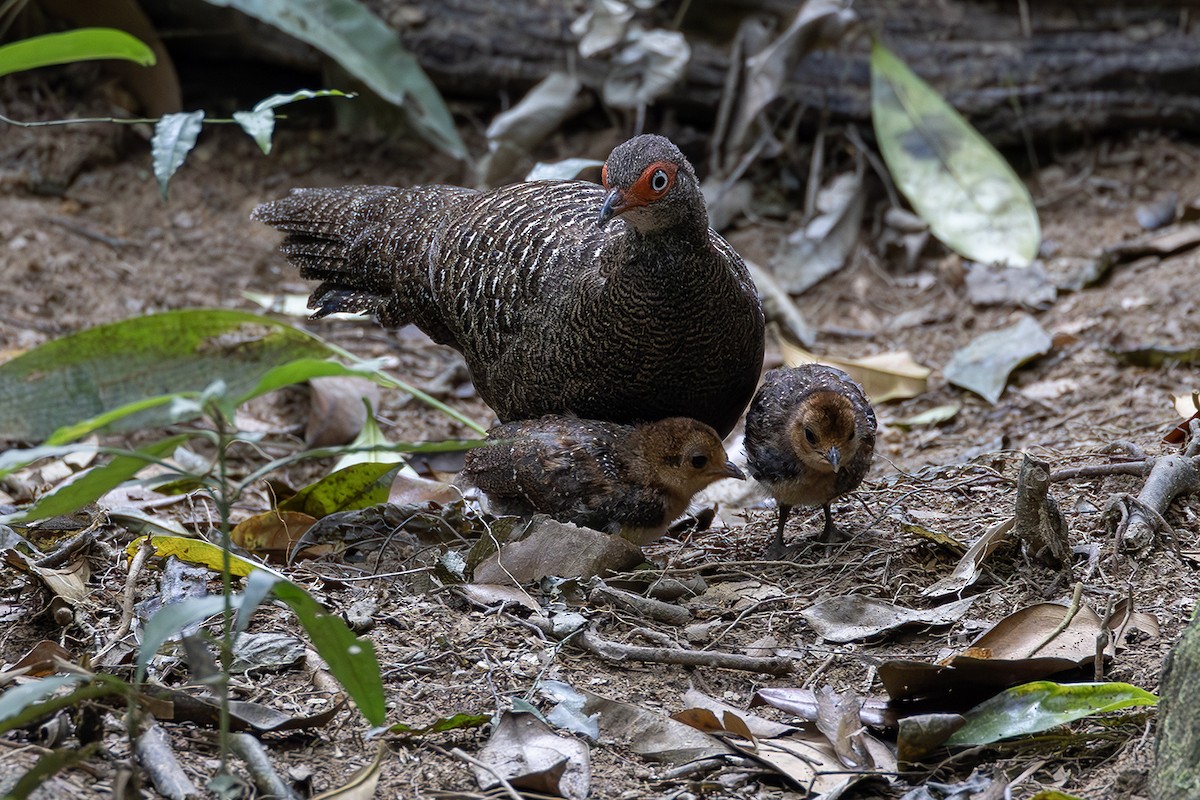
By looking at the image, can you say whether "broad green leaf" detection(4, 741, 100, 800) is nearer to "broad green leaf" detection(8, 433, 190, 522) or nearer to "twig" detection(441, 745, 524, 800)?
"broad green leaf" detection(8, 433, 190, 522)

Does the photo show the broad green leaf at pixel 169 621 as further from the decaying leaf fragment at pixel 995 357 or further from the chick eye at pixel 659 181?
the decaying leaf fragment at pixel 995 357

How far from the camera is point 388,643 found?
3.26 m

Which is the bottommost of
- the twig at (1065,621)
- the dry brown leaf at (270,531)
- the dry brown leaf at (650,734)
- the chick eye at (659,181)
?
the dry brown leaf at (270,531)

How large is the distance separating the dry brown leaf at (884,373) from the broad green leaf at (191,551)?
3.19 metres

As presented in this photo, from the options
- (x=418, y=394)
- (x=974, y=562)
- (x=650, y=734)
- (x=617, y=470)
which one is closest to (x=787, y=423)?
(x=617, y=470)

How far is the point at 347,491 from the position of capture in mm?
4449

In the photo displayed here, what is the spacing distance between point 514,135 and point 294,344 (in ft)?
9.31

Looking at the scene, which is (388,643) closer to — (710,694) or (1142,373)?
(710,694)

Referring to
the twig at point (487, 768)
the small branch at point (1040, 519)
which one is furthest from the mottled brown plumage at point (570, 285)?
the twig at point (487, 768)

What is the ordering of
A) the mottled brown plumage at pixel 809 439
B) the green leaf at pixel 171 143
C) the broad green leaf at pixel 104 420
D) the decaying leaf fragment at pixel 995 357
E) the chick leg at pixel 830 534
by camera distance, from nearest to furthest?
1. the broad green leaf at pixel 104 420
2. the green leaf at pixel 171 143
3. the mottled brown plumage at pixel 809 439
4. the chick leg at pixel 830 534
5. the decaying leaf fragment at pixel 995 357

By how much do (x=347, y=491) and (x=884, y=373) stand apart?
2833 mm

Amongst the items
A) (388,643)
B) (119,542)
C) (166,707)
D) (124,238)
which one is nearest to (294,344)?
(119,542)

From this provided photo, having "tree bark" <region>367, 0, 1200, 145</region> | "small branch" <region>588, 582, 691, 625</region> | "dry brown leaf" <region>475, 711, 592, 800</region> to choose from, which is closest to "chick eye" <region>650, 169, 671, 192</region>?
"small branch" <region>588, 582, 691, 625</region>

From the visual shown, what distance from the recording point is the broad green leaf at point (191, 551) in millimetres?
3500
